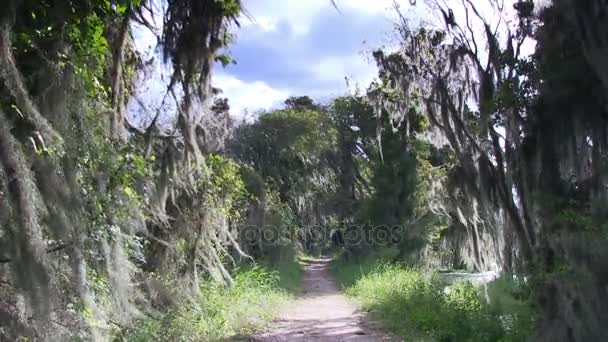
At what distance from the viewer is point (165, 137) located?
8.80 meters

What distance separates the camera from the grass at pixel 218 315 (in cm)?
853

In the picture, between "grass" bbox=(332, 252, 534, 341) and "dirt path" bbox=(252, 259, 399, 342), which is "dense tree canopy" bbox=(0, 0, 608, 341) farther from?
"dirt path" bbox=(252, 259, 399, 342)

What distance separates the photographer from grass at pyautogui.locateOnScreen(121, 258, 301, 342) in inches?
336

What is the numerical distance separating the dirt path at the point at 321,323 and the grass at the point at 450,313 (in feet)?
1.41

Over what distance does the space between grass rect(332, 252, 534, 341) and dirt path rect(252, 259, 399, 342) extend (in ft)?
1.41

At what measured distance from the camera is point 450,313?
1012 cm

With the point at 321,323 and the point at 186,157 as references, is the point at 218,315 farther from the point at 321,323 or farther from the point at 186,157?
the point at 186,157

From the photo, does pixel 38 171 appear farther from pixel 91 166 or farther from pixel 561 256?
pixel 561 256

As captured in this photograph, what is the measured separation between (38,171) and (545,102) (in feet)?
22.1

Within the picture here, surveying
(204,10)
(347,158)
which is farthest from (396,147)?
(204,10)

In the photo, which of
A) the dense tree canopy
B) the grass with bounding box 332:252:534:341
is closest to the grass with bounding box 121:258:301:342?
the dense tree canopy

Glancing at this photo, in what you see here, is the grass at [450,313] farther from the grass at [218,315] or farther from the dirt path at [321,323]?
the grass at [218,315]

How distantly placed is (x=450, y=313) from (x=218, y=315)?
3986 millimetres

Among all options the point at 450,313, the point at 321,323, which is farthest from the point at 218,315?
the point at 450,313
